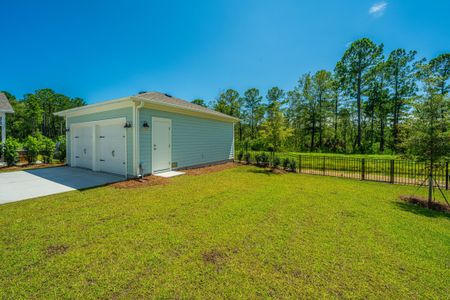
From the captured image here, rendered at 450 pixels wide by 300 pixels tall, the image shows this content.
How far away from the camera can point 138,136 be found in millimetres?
6992

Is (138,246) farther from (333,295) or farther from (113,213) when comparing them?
(333,295)

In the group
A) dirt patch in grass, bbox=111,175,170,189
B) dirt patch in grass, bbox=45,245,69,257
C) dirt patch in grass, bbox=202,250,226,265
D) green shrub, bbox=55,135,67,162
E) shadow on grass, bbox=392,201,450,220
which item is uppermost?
green shrub, bbox=55,135,67,162

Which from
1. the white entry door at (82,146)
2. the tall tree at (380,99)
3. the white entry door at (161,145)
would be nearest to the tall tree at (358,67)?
the tall tree at (380,99)

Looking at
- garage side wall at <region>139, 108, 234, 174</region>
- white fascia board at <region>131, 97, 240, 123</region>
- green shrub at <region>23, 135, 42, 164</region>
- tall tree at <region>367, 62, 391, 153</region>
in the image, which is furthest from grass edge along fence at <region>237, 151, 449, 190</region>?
tall tree at <region>367, 62, 391, 153</region>

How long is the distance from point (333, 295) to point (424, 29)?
1214 cm

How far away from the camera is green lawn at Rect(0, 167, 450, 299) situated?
1.89 metres

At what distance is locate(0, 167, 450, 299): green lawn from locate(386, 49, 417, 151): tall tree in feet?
81.8

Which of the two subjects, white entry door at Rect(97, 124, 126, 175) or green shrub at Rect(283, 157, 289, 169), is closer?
white entry door at Rect(97, 124, 126, 175)

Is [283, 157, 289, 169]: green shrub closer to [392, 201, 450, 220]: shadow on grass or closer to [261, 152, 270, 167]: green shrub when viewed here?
[261, 152, 270, 167]: green shrub

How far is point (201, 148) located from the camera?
33.9ft

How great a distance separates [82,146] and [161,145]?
476 centimetres

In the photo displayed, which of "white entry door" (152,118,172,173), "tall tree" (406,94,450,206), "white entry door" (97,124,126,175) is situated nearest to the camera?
"tall tree" (406,94,450,206)

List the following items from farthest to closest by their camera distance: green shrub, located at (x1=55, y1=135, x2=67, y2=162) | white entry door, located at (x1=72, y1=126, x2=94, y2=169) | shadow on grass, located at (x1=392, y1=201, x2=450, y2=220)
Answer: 1. green shrub, located at (x1=55, y1=135, x2=67, y2=162)
2. white entry door, located at (x1=72, y1=126, x2=94, y2=169)
3. shadow on grass, located at (x1=392, y1=201, x2=450, y2=220)

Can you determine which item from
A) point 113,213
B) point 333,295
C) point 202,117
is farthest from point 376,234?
point 202,117
